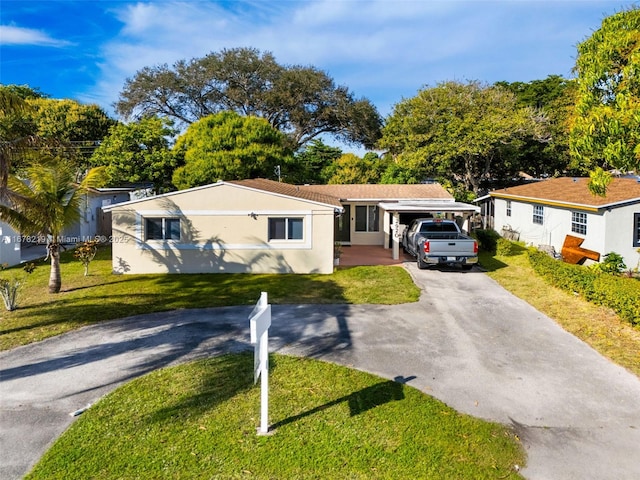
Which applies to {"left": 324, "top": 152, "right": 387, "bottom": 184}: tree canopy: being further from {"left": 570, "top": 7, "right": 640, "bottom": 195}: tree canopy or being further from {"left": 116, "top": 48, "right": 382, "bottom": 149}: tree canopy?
{"left": 570, "top": 7, "right": 640, "bottom": 195}: tree canopy

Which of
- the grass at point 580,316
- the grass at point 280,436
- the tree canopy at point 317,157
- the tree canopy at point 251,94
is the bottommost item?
the grass at point 280,436

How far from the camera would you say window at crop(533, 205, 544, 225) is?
21234mm

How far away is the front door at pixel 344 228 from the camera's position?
881 inches

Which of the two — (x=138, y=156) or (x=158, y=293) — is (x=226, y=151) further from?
(x=158, y=293)

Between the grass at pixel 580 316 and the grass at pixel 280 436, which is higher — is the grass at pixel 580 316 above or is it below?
above

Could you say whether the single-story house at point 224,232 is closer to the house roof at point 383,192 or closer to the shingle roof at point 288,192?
the shingle roof at point 288,192

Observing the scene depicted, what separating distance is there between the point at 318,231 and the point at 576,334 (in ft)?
28.5

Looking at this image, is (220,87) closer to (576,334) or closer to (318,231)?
(318,231)

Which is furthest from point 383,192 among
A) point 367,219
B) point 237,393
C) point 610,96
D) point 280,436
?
point 280,436

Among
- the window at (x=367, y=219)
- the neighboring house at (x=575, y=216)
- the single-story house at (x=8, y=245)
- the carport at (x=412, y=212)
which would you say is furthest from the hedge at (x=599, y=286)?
the single-story house at (x=8, y=245)

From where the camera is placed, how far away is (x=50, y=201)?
1256 centimetres

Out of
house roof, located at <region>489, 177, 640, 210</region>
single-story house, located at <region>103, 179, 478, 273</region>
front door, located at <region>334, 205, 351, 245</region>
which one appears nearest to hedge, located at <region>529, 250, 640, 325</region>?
house roof, located at <region>489, 177, 640, 210</region>

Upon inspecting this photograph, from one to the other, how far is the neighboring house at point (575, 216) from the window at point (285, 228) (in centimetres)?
1073

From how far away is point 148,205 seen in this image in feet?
51.1
